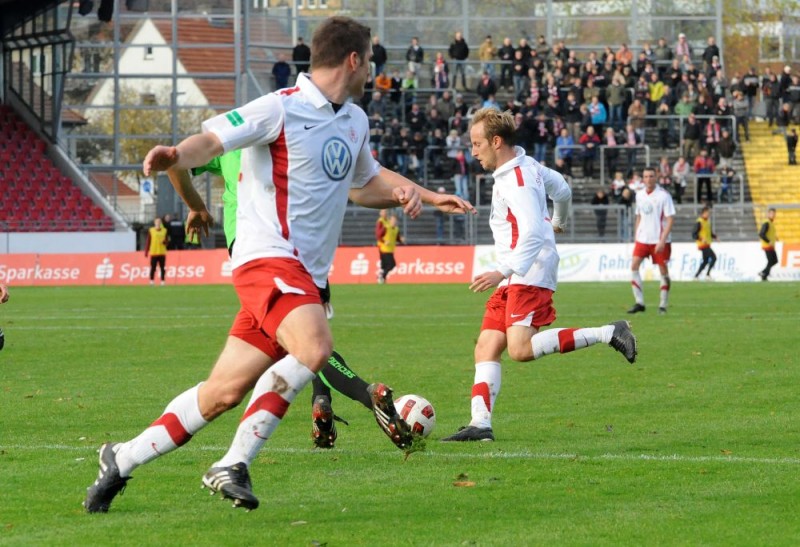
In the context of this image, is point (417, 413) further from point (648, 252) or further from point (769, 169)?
point (769, 169)

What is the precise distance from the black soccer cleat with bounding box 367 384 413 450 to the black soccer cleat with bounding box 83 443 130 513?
5.22 ft

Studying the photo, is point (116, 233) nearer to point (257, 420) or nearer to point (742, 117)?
point (742, 117)

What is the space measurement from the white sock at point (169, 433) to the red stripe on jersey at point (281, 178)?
0.82 m

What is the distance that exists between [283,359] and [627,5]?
50.3m

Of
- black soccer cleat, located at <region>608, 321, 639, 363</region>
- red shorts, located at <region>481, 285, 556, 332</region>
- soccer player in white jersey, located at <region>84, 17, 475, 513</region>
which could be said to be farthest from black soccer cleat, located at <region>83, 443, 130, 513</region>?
black soccer cleat, located at <region>608, 321, 639, 363</region>

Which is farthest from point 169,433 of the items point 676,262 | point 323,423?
point 676,262

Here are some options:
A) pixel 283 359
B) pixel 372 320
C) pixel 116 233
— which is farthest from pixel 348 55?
pixel 116 233

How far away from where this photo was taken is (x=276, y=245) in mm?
6516

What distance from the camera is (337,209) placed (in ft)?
22.1

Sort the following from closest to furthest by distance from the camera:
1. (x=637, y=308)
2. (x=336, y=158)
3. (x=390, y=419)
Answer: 1. (x=336, y=158)
2. (x=390, y=419)
3. (x=637, y=308)

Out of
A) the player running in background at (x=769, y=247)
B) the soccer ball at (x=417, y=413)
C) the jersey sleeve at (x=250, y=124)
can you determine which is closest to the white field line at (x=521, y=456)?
the soccer ball at (x=417, y=413)

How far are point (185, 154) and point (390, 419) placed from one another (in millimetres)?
2243

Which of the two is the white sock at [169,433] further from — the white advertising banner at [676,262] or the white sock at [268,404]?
the white advertising banner at [676,262]

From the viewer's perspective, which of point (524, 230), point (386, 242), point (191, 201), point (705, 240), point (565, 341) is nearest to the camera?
point (191, 201)
